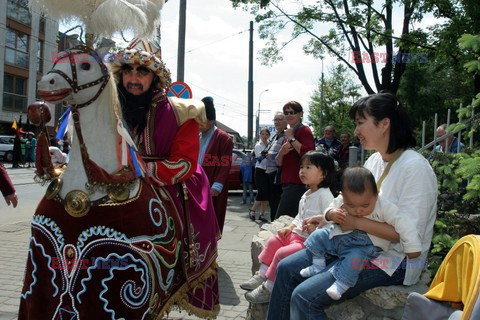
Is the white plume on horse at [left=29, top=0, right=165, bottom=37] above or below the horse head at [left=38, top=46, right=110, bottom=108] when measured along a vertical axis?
above

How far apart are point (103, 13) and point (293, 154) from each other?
305cm

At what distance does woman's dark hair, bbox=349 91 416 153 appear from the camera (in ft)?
9.37

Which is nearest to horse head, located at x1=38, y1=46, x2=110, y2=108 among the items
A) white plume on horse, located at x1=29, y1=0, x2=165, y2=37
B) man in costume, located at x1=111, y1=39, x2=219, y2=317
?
white plume on horse, located at x1=29, y1=0, x2=165, y2=37

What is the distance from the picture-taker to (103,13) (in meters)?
2.70

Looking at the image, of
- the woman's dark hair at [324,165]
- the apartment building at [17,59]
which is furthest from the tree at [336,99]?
the woman's dark hair at [324,165]

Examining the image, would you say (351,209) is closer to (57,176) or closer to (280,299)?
(280,299)

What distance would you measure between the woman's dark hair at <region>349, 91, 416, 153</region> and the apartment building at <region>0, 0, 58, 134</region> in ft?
103

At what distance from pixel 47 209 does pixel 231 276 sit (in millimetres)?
3258

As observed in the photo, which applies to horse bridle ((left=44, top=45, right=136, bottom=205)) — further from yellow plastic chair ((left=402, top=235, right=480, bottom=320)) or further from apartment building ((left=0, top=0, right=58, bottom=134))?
apartment building ((left=0, top=0, right=58, bottom=134))

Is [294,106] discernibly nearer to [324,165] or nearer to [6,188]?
[324,165]

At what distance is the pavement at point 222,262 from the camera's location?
14.1 feet

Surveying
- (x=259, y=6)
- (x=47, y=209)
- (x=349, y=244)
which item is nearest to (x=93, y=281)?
(x=47, y=209)

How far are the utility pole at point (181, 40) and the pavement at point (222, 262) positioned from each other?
11.7ft

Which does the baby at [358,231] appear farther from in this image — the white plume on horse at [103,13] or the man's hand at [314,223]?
the white plume on horse at [103,13]
